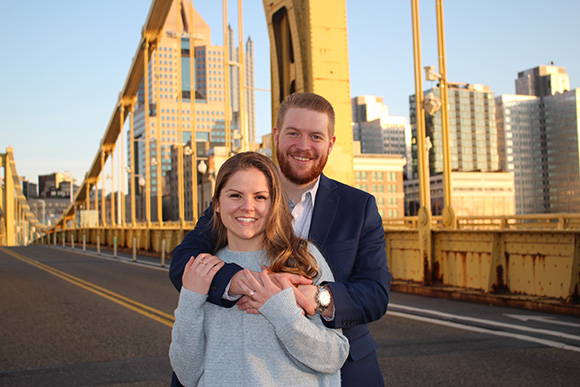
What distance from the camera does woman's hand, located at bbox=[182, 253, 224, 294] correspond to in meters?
2.03

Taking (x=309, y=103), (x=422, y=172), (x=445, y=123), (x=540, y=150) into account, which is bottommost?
(x=309, y=103)

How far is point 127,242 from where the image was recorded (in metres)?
37.2

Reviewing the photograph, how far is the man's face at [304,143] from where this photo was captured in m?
2.57

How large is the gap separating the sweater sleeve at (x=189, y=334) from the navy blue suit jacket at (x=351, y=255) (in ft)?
0.94

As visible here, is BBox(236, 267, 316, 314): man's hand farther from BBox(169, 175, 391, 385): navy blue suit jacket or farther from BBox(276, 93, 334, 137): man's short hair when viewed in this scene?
BBox(276, 93, 334, 137): man's short hair

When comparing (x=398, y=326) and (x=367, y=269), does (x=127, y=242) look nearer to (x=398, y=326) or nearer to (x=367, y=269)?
(x=398, y=326)

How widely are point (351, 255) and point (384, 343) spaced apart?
18.9 ft

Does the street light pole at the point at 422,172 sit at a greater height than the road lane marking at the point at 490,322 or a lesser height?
greater

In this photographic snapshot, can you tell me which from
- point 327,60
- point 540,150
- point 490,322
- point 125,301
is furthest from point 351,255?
point 540,150

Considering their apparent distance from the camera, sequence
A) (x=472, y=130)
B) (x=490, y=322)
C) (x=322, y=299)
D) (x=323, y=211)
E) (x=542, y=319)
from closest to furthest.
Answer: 1. (x=322, y=299)
2. (x=323, y=211)
3. (x=490, y=322)
4. (x=542, y=319)
5. (x=472, y=130)

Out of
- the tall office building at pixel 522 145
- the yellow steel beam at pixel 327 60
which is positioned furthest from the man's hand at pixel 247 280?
the tall office building at pixel 522 145

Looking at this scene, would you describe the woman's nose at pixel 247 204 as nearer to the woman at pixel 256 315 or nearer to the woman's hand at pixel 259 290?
the woman at pixel 256 315

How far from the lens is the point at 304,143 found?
2596 mm

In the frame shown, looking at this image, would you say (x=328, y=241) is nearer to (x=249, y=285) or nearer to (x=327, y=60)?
(x=249, y=285)
